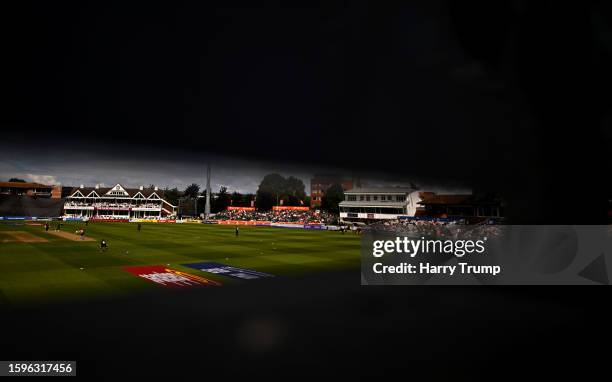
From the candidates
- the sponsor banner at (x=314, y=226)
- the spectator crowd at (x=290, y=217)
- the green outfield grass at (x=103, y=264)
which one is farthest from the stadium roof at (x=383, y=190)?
the green outfield grass at (x=103, y=264)

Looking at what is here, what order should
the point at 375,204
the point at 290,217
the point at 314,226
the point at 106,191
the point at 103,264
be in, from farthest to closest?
the point at 106,191
the point at 290,217
the point at 375,204
the point at 314,226
the point at 103,264

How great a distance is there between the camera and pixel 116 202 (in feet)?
220

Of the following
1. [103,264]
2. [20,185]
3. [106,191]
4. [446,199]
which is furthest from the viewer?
[106,191]

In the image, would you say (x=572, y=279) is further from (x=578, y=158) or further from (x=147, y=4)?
(x=147, y=4)

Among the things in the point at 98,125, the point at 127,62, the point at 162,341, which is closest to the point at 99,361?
the point at 162,341

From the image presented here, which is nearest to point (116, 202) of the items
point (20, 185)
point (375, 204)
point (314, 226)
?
point (20, 185)

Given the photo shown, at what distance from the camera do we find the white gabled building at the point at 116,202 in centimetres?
6575

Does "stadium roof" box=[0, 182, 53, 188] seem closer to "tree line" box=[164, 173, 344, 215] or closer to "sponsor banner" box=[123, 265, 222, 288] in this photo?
"tree line" box=[164, 173, 344, 215]

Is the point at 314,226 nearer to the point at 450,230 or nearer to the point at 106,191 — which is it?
the point at 450,230

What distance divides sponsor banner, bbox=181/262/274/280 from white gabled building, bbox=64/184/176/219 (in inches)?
2256

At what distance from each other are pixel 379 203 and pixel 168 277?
135ft

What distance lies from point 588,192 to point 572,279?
206 centimetres

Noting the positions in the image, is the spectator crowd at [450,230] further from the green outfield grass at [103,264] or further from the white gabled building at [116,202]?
the white gabled building at [116,202]

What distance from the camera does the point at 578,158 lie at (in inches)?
306
